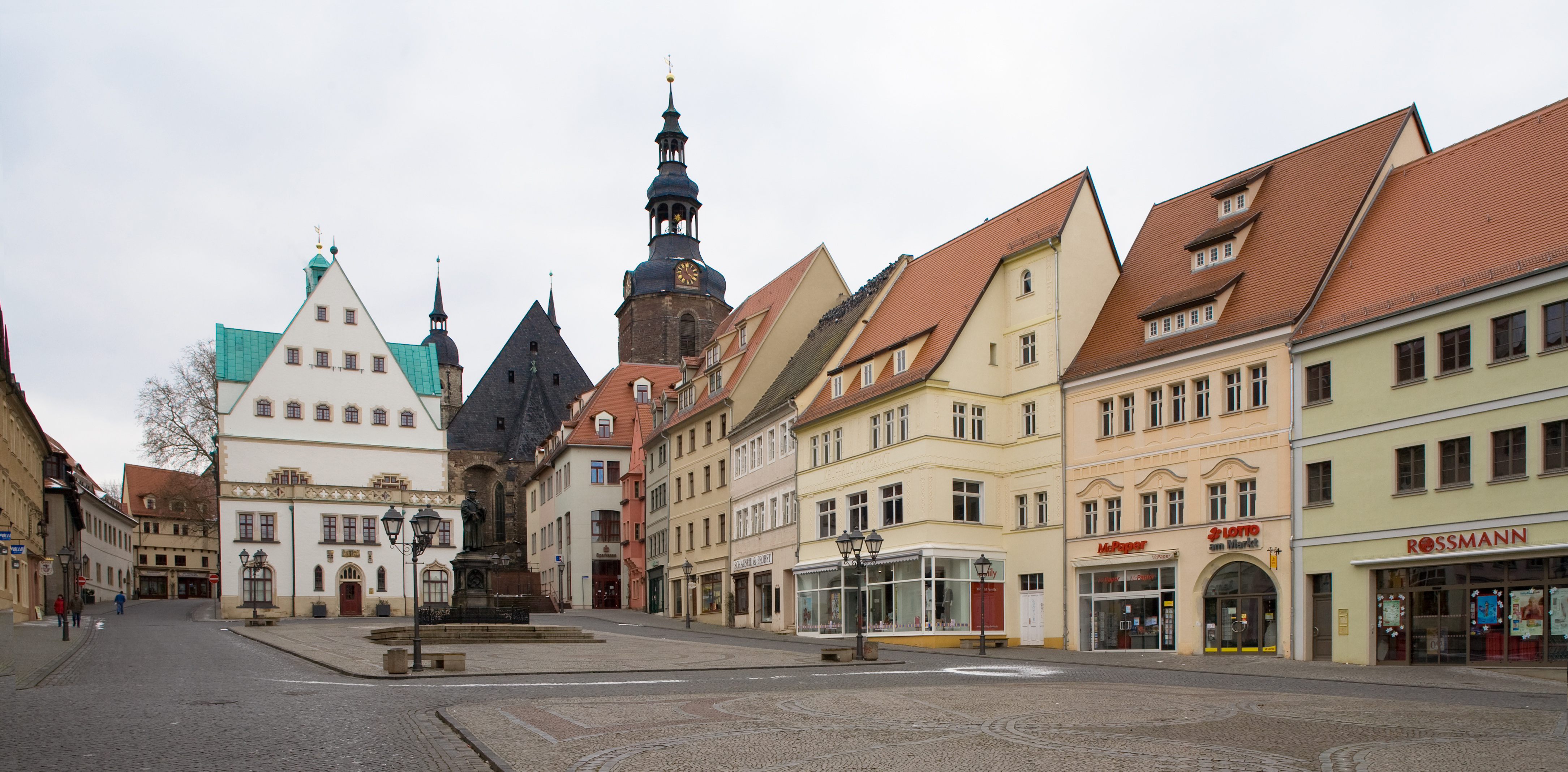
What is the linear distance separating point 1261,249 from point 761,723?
2466 centimetres

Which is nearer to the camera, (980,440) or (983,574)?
(983,574)

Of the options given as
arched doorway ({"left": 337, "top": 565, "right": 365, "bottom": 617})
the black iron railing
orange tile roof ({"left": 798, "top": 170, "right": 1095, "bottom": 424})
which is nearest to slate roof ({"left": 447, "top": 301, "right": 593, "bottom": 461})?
arched doorway ({"left": 337, "top": 565, "right": 365, "bottom": 617})

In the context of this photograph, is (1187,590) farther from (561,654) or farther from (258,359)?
(258,359)

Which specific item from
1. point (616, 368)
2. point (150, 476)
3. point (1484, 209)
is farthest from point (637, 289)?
point (1484, 209)

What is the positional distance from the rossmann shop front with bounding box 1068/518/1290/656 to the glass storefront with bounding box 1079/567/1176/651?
0.07 feet

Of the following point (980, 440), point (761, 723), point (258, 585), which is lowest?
point (258, 585)

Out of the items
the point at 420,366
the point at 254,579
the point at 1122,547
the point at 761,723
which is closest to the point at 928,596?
the point at 1122,547

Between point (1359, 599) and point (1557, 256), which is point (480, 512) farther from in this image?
point (1557, 256)

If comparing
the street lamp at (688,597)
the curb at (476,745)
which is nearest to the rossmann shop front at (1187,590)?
the street lamp at (688,597)

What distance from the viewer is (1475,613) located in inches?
1078

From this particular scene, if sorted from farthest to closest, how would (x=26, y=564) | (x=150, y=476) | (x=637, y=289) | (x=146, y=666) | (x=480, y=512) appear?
(x=150, y=476), (x=637, y=289), (x=26, y=564), (x=480, y=512), (x=146, y=666)

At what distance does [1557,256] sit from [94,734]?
26.0 metres

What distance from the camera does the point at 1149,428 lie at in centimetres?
3538

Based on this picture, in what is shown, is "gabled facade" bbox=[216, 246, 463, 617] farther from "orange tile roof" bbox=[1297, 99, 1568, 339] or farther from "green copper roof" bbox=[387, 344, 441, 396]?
"orange tile roof" bbox=[1297, 99, 1568, 339]
